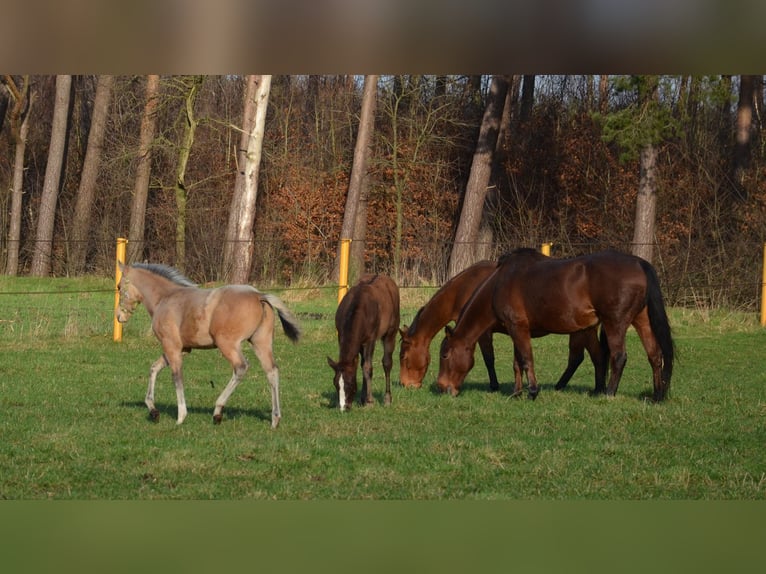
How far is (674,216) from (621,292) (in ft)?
70.6

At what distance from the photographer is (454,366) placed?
11805 millimetres

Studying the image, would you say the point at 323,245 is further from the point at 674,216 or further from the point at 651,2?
the point at 651,2

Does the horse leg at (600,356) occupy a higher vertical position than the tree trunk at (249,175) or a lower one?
lower

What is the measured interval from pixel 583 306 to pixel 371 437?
3589 mm

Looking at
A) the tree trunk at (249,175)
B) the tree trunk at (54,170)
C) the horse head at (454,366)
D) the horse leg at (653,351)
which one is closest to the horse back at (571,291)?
the horse leg at (653,351)

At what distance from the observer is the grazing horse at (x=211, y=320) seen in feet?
29.2

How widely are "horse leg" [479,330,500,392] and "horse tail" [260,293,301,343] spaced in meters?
3.74

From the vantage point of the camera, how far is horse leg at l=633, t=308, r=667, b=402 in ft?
36.5

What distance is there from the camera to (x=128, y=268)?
954cm

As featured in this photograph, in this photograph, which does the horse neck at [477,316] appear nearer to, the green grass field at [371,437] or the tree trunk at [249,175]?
the green grass field at [371,437]

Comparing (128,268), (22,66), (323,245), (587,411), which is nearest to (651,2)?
(22,66)

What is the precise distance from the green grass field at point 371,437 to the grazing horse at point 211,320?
20.2 inches

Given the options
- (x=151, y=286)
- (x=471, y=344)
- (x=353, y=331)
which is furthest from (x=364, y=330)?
(x=151, y=286)

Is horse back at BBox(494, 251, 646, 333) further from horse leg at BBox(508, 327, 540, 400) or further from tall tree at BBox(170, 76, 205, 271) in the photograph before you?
tall tree at BBox(170, 76, 205, 271)
